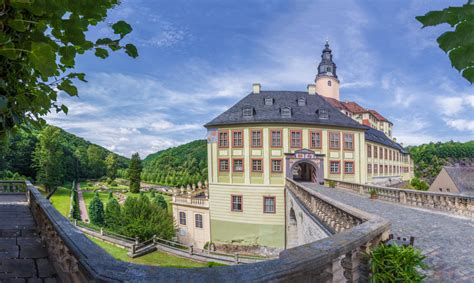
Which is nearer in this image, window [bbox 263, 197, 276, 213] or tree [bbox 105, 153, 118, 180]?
window [bbox 263, 197, 276, 213]

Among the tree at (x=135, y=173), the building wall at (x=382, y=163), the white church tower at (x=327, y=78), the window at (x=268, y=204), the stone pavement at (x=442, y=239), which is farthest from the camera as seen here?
the tree at (x=135, y=173)

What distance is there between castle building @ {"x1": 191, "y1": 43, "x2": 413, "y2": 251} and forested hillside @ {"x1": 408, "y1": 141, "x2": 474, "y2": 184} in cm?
6092

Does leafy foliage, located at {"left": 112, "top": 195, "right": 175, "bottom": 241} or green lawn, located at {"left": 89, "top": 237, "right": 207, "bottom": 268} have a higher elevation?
leafy foliage, located at {"left": 112, "top": 195, "right": 175, "bottom": 241}

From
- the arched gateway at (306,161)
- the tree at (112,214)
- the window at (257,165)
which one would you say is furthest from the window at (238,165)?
the tree at (112,214)

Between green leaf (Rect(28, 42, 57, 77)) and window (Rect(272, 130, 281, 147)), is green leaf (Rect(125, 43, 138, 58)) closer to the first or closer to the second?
green leaf (Rect(28, 42, 57, 77))

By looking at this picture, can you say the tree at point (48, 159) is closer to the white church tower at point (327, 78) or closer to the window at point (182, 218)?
the window at point (182, 218)

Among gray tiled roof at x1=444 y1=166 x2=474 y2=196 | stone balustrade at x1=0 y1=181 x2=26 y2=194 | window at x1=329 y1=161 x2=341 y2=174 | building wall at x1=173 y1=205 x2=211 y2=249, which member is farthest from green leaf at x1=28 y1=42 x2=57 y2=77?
gray tiled roof at x1=444 y1=166 x2=474 y2=196

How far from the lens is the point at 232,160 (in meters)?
26.7

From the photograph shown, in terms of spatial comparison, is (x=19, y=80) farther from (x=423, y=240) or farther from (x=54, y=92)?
(x=423, y=240)

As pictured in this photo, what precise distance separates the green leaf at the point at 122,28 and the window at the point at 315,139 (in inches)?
1016

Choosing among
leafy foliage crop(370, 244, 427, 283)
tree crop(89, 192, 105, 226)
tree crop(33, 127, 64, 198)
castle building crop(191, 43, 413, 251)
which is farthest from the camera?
tree crop(33, 127, 64, 198)

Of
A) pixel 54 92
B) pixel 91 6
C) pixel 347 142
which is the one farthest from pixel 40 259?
pixel 347 142

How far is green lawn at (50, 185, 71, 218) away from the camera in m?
42.5

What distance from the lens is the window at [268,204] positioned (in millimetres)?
25438
